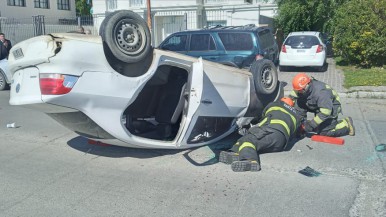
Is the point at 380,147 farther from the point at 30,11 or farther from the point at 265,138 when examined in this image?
the point at 30,11

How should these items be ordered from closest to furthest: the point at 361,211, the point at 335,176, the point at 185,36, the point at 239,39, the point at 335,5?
the point at 361,211 < the point at 335,176 < the point at 239,39 < the point at 185,36 < the point at 335,5

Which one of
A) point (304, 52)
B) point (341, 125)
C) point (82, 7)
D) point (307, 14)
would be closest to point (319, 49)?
point (304, 52)

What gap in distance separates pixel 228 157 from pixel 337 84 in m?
7.46

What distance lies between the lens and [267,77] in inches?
233

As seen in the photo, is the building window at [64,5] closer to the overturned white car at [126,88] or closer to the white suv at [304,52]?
the white suv at [304,52]

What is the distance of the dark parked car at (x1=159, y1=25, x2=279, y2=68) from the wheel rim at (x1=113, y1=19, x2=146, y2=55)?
227 inches

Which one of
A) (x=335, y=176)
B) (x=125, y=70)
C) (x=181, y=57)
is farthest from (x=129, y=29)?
(x=335, y=176)

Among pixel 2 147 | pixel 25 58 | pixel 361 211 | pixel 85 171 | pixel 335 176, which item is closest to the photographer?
pixel 361 211

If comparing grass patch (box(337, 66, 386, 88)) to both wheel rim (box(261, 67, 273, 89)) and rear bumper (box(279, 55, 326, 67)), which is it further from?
wheel rim (box(261, 67, 273, 89))

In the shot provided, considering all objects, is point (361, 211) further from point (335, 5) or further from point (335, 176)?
point (335, 5)

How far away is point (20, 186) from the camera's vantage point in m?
4.39

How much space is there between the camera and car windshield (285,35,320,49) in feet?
44.7

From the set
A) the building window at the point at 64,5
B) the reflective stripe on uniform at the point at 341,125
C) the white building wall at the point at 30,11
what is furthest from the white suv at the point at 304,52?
the building window at the point at 64,5

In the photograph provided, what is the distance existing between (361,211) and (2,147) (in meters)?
5.20
